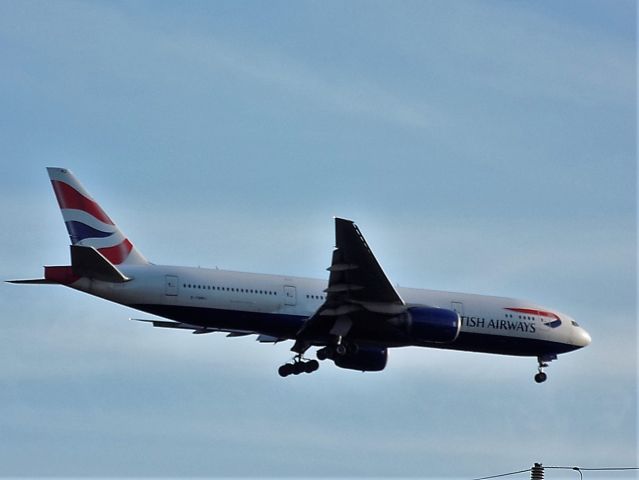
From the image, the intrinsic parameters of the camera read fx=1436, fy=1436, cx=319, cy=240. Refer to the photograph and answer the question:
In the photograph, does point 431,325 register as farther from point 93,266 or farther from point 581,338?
point 93,266

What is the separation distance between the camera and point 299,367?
56438 millimetres

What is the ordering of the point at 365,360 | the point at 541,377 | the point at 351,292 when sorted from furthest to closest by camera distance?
the point at 541,377 < the point at 365,360 < the point at 351,292

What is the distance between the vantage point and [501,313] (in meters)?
57.3

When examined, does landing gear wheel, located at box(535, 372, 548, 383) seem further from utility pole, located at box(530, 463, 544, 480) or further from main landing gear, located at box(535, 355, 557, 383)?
utility pole, located at box(530, 463, 544, 480)

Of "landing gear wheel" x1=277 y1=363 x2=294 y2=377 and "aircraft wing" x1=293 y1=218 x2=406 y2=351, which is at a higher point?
"aircraft wing" x1=293 y1=218 x2=406 y2=351

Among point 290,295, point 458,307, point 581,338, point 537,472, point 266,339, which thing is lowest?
point 537,472

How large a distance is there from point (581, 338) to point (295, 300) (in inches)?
529

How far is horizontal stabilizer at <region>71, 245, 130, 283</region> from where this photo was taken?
50344 mm

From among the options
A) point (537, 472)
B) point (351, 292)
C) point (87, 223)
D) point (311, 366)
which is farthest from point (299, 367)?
point (537, 472)

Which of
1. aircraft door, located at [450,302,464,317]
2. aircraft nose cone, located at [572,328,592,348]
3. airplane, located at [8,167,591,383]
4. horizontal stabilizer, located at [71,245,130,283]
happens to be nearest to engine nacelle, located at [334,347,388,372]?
airplane, located at [8,167,591,383]

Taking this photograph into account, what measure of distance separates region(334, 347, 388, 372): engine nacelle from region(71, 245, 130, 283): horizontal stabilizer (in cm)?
1069

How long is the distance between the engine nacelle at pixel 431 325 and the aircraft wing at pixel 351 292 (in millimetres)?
650

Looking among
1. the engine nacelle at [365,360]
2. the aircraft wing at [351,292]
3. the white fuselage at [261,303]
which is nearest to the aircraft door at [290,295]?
the white fuselage at [261,303]

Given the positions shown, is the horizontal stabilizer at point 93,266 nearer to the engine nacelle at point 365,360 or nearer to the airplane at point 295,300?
the airplane at point 295,300
